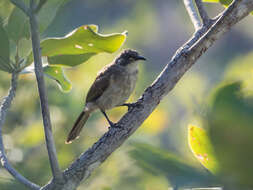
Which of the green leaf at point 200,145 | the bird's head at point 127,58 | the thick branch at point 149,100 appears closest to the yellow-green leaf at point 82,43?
the thick branch at point 149,100

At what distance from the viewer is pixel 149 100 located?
2254mm

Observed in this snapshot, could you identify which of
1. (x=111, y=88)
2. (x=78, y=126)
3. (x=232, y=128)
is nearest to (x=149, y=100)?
(x=232, y=128)

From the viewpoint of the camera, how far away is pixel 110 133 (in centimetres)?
216

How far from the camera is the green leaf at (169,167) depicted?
106cm

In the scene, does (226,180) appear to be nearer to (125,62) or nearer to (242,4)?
(242,4)

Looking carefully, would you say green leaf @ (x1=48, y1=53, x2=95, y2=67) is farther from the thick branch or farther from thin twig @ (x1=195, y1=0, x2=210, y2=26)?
thin twig @ (x1=195, y1=0, x2=210, y2=26)

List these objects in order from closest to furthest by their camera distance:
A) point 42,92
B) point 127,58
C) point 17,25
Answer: point 42,92
point 17,25
point 127,58

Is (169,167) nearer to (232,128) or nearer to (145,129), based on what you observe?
(232,128)

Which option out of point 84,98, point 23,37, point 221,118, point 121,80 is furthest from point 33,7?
point 84,98

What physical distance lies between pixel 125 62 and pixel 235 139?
308 cm

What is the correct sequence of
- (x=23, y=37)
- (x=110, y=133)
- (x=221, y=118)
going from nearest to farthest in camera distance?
1. (x=221, y=118)
2. (x=110, y=133)
3. (x=23, y=37)

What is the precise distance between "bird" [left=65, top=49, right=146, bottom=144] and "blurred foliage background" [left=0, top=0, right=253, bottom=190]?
21 cm

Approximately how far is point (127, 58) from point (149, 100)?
5.95 ft

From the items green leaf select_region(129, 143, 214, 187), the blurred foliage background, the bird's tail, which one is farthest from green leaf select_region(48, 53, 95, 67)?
green leaf select_region(129, 143, 214, 187)
